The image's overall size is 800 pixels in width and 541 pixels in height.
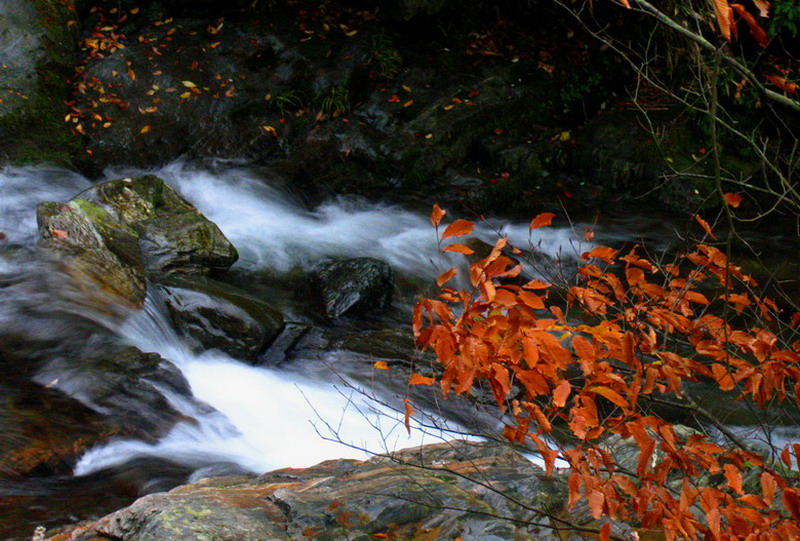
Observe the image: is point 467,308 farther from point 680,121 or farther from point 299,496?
point 680,121

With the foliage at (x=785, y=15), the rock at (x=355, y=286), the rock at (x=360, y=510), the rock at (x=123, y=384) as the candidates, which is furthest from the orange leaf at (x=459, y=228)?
the foliage at (x=785, y=15)

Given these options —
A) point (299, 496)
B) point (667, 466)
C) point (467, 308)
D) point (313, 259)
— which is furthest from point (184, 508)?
point (313, 259)

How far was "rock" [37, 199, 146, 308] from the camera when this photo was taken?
→ 5805 mm

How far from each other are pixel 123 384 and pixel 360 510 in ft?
8.65

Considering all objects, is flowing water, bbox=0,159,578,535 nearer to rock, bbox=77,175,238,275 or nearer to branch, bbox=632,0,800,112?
rock, bbox=77,175,238,275

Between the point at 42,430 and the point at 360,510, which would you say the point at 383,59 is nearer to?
the point at 42,430

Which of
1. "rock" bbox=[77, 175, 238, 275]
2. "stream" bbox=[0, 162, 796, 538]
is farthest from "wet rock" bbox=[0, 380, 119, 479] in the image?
"rock" bbox=[77, 175, 238, 275]

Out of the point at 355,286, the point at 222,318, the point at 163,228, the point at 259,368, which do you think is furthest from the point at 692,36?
the point at 163,228

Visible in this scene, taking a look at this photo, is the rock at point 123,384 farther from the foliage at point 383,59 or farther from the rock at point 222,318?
the foliage at point 383,59

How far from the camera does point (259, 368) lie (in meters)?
5.78

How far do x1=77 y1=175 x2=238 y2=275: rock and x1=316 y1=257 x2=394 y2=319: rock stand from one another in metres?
1.02

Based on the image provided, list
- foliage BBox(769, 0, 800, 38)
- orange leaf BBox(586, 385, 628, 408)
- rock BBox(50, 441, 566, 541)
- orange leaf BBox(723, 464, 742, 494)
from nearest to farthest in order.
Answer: orange leaf BBox(586, 385, 628, 408) < orange leaf BBox(723, 464, 742, 494) < rock BBox(50, 441, 566, 541) < foliage BBox(769, 0, 800, 38)

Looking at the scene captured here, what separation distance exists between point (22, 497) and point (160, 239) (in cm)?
348

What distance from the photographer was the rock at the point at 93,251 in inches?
229
